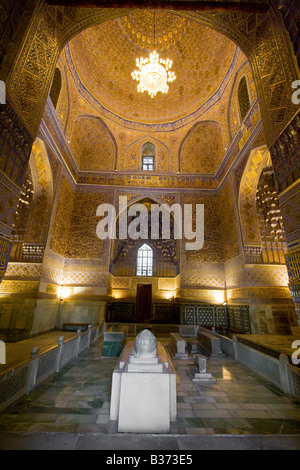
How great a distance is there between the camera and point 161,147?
1161 cm

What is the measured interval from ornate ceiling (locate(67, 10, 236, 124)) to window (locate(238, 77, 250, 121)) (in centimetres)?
134

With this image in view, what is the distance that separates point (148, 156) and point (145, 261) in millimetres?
5982

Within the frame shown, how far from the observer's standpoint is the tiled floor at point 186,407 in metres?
2.06

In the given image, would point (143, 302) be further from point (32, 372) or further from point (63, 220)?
point (32, 372)

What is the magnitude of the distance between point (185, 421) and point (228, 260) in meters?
7.64

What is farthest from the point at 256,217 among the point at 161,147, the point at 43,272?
the point at 43,272

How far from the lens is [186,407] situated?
2535mm

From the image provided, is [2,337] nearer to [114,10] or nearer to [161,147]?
[114,10]

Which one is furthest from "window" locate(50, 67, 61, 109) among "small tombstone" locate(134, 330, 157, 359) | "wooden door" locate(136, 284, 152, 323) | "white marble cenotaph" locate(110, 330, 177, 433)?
"wooden door" locate(136, 284, 152, 323)

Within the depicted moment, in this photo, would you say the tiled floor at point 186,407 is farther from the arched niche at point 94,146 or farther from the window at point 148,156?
the window at point 148,156

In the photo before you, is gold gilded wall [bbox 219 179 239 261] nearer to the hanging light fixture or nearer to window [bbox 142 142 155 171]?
window [bbox 142 142 155 171]

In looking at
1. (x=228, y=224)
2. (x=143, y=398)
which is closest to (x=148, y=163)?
(x=228, y=224)

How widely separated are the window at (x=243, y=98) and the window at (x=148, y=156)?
479cm

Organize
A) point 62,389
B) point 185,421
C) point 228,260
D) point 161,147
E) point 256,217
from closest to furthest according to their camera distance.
→ point 185,421 → point 62,389 → point 256,217 → point 228,260 → point 161,147
